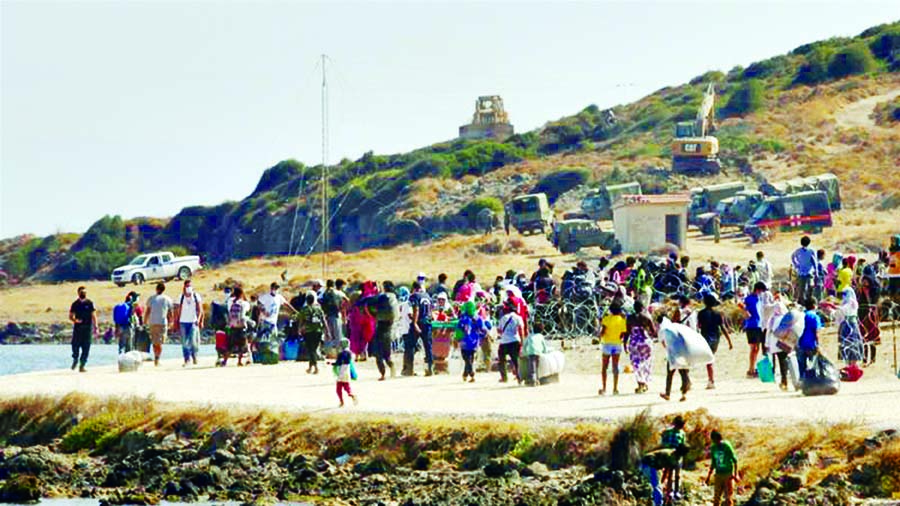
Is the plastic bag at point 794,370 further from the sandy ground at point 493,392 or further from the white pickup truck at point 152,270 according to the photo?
the white pickup truck at point 152,270

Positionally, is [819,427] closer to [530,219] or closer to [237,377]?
[237,377]

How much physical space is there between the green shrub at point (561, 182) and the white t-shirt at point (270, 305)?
59.6 metres

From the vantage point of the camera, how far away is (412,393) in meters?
28.9

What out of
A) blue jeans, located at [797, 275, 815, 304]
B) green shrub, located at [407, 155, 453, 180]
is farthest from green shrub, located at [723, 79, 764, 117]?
blue jeans, located at [797, 275, 815, 304]

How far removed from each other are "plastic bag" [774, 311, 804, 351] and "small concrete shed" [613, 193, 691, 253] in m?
33.9

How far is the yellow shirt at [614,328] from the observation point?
2650cm

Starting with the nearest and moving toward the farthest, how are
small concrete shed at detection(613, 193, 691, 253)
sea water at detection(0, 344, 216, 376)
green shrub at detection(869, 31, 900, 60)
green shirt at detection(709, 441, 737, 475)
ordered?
green shirt at detection(709, 441, 737, 475) → sea water at detection(0, 344, 216, 376) → small concrete shed at detection(613, 193, 691, 253) → green shrub at detection(869, 31, 900, 60)

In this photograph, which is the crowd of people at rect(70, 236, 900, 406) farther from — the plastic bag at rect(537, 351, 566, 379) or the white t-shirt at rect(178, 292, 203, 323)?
the plastic bag at rect(537, 351, 566, 379)

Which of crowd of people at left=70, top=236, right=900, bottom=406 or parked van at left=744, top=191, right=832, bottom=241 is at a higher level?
parked van at left=744, top=191, right=832, bottom=241

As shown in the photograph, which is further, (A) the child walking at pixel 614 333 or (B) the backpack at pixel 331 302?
(B) the backpack at pixel 331 302

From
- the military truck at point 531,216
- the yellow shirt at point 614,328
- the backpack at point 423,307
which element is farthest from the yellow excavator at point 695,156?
the yellow shirt at point 614,328

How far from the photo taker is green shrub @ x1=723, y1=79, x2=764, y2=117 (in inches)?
4427

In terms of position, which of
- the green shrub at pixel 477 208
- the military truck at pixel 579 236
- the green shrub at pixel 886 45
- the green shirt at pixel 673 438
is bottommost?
the green shirt at pixel 673 438

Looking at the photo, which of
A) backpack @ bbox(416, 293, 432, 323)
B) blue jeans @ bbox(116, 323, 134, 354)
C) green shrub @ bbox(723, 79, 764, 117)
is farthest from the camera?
green shrub @ bbox(723, 79, 764, 117)
